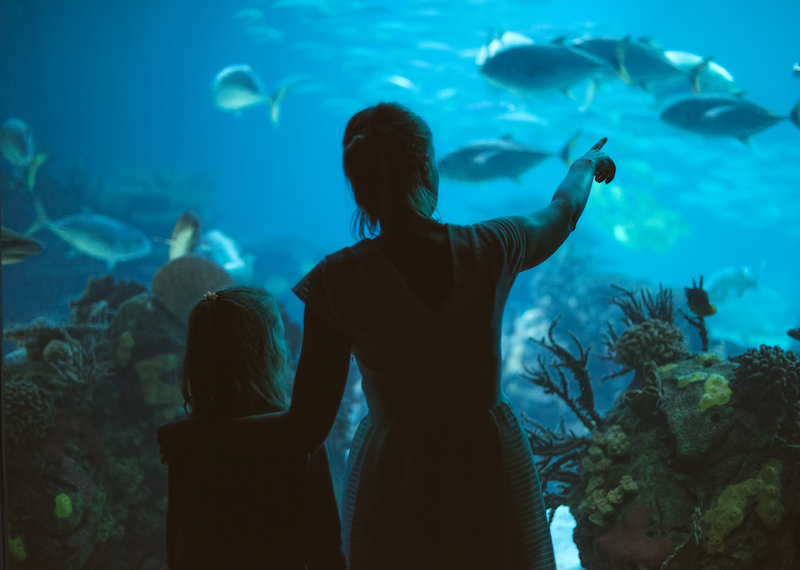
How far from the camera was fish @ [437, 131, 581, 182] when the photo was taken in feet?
16.3

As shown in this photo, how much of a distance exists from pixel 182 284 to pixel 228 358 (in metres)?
3.33

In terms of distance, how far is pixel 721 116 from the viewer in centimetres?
452

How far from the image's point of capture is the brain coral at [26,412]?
3.30 metres

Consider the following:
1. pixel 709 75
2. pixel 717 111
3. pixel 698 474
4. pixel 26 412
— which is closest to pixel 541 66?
pixel 717 111

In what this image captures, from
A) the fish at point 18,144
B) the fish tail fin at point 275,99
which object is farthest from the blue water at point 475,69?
the fish tail fin at point 275,99

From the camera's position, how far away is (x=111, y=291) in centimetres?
535

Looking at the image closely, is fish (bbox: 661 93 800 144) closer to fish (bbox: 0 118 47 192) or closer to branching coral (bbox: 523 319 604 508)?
branching coral (bbox: 523 319 604 508)

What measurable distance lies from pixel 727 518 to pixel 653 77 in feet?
16.1

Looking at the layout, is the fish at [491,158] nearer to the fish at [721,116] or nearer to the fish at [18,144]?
the fish at [721,116]

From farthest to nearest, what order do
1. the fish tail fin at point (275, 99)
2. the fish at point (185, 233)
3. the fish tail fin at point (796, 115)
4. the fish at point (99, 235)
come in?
the fish tail fin at point (275, 99)
the fish at point (185, 233)
the fish at point (99, 235)
the fish tail fin at point (796, 115)

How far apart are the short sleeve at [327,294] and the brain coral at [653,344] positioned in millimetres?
2774

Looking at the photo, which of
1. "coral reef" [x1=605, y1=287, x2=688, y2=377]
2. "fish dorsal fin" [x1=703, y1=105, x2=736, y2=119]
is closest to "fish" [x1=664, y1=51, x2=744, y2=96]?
"fish dorsal fin" [x1=703, y1=105, x2=736, y2=119]

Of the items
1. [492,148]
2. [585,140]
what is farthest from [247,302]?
[585,140]

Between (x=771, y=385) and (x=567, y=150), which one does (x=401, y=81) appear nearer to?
(x=567, y=150)
